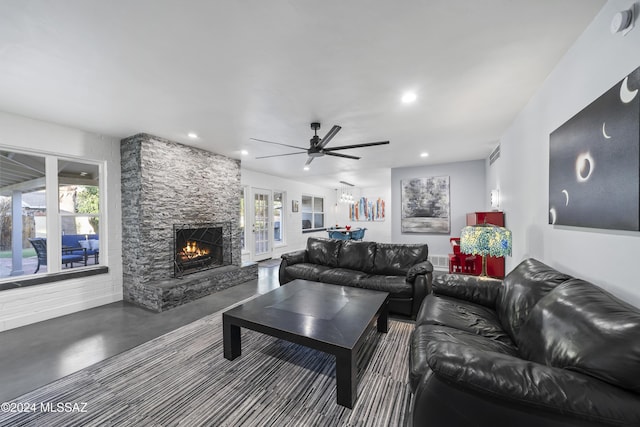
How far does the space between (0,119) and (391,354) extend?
5164 millimetres

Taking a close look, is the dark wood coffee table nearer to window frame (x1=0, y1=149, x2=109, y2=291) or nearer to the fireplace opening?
the fireplace opening

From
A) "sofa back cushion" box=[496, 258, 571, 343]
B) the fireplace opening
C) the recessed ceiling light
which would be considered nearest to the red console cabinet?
"sofa back cushion" box=[496, 258, 571, 343]

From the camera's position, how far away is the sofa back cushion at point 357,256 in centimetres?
390

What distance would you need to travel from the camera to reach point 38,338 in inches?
105

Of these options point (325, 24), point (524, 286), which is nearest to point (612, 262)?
→ point (524, 286)

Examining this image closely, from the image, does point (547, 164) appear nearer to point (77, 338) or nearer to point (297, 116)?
point (297, 116)

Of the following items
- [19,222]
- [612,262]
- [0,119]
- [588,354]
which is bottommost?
[588,354]

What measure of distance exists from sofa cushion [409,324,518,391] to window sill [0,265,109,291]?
4.46m

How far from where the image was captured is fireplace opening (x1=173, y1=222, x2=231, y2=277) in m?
4.20

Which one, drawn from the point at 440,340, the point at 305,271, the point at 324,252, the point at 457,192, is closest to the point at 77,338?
Answer: the point at 305,271

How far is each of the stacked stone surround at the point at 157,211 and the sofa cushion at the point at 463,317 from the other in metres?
3.45

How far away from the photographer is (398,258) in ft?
12.2

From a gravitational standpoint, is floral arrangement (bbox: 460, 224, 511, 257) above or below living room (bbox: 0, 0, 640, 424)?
below

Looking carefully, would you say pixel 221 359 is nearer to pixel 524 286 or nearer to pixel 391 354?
pixel 391 354
